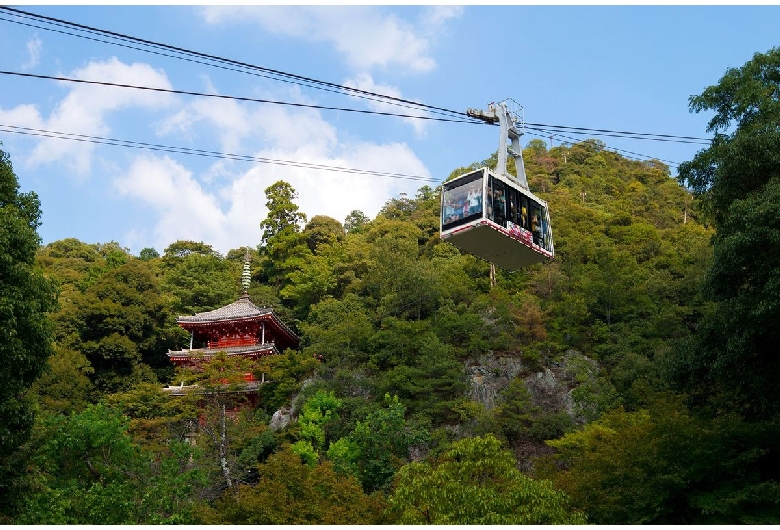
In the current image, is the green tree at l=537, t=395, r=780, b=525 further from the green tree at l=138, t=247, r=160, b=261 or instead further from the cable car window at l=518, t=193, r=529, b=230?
the green tree at l=138, t=247, r=160, b=261

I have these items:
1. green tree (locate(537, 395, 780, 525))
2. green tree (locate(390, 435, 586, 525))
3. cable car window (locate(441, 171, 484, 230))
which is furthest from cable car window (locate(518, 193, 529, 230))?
green tree (locate(537, 395, 780, 525))

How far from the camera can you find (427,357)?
25.6 metres

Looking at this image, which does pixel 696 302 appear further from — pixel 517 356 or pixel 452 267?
pixel 452 267

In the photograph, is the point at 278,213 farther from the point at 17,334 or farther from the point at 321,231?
the point at 17,334

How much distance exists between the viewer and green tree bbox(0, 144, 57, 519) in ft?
39.8

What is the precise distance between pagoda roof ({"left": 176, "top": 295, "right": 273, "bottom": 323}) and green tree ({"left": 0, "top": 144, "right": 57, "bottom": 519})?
1980 cm

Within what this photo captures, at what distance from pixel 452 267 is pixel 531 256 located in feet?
61.4

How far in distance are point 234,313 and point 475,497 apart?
79.0ft

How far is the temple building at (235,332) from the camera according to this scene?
32.5 meters

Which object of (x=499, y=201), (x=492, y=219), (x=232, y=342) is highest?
(x=499, y=201)

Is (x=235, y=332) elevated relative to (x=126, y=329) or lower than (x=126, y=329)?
lower

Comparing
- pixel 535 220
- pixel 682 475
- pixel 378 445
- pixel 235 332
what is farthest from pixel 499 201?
pixel 235 332

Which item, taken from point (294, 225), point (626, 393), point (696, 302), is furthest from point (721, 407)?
point (294, 225)

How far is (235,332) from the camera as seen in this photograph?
113 feet
